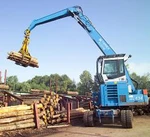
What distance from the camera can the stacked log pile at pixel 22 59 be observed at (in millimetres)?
12625

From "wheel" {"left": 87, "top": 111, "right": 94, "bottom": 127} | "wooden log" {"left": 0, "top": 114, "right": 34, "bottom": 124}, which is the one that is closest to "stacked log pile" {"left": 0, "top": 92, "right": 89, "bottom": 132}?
"wooden log" {"left": 0, "top": 114, "right": 34, "bottom": 124}

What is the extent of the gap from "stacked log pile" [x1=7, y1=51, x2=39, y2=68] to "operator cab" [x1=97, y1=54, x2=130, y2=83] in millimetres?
3923

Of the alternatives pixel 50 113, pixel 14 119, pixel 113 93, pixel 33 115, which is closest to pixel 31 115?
pixel 33 115

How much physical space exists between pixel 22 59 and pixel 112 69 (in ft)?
17.0

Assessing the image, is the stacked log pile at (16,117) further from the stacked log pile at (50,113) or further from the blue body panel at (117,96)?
the blue body panel at (117,96)

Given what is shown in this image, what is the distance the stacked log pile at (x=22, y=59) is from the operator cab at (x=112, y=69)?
3.92 m

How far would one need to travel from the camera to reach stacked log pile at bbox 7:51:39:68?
12625 mm

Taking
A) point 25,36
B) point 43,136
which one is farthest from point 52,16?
point 43,136

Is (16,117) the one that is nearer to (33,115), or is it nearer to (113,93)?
(33,115)

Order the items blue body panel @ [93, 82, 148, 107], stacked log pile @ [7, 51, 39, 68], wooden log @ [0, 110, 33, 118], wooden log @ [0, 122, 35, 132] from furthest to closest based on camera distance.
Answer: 1. stacked log pile @ [7, 51, 39, 68]
2. blue body panel @ [93, 82, 148, 107]
3. wooden log @ [0, 110, 33, 118]
4. wooden log @ [0, 122, 35, 132]

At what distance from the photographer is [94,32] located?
1488 centimetres

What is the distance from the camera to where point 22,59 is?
13.0 m

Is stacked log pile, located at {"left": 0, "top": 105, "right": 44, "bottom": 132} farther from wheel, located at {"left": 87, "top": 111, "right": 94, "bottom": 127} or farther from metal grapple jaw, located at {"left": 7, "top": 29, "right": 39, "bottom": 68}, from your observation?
wheel, located at {"left": 87, "top": 111, "right": 94, "bottom": 127}

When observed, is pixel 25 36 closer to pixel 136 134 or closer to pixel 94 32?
pixel 94 32
